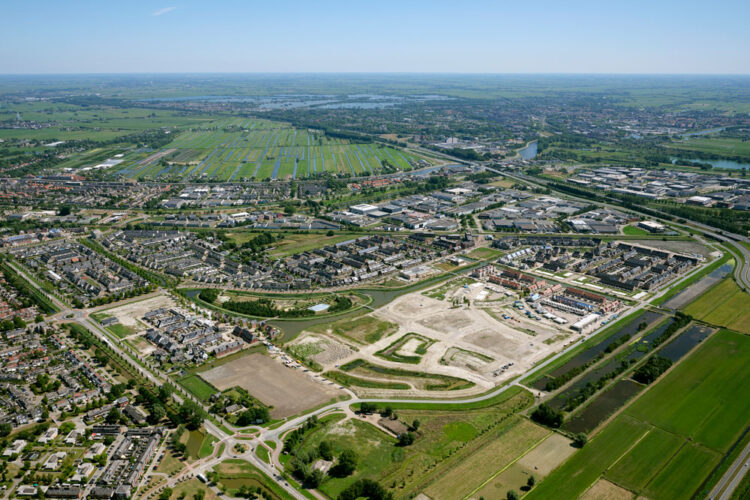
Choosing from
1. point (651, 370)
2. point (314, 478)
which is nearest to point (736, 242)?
point (651, 370)

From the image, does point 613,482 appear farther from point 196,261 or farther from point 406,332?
point 196,261

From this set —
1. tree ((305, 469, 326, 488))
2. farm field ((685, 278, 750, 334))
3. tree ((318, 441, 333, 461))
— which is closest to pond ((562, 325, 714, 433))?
farm field ((685, 278, 750, 334))

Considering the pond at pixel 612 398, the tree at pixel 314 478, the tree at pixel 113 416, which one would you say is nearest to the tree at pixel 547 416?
the pond at pixel 612 398

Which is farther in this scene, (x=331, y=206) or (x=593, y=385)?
(x=331, y=206)

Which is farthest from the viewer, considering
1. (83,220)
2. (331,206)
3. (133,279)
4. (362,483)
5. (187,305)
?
(331,206)

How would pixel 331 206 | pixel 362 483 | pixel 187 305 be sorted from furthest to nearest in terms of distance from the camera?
pixel 331 206
pixel 187 305
pixel 362 483

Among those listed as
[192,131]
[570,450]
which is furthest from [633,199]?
[192,131]

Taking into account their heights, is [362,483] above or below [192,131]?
below

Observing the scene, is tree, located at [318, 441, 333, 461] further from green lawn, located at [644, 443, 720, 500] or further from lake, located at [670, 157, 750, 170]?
lake, located at [670, 157, 750, 170]
